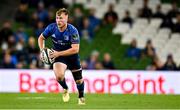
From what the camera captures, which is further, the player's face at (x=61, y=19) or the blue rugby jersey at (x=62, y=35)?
the blue rugby jersey at (x=62, y=35)

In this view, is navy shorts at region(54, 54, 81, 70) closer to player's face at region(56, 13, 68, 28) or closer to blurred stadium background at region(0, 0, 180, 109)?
player's face at region(56, 13, 68, 28)

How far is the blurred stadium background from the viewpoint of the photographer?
1000 inches

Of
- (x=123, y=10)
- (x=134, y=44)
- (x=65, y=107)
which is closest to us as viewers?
(x=65, y=107)

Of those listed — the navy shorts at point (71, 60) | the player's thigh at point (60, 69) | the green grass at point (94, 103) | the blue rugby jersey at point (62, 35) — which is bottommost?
the green grass at point (94, 103)

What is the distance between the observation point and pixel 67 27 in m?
16.7

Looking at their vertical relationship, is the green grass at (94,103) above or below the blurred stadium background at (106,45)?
below

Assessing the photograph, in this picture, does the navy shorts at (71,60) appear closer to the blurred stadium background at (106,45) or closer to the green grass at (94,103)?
the green grass at (94,103)

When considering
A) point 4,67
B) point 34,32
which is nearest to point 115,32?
point 34,32

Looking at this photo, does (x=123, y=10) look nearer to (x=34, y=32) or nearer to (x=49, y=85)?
(x=34, y=32)

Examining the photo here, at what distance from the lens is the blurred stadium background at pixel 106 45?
2539 centimetres

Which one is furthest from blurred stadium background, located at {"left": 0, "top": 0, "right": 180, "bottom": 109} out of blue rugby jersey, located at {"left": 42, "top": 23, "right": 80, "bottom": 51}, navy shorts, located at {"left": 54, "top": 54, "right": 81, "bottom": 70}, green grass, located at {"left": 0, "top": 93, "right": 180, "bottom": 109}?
blue rugby jersey, located at {"left": 42, "top": 23, "right": 80, "bottom": 51}

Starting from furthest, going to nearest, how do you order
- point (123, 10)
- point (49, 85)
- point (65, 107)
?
1. point (123, 10)
2. point (49, 85)
3. point (65, 107)

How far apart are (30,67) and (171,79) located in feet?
17.5

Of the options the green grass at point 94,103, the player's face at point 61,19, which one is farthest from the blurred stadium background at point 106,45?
the player's face at point 61,19
